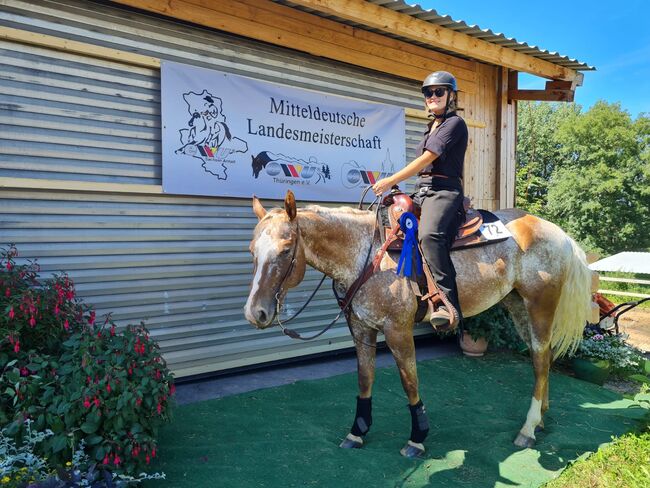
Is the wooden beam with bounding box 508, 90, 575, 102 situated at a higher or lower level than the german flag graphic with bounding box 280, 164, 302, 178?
higher

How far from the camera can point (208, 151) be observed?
476cm

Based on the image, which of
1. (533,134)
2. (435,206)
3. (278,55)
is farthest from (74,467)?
(533,134)

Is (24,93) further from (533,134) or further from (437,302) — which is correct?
(533,134)

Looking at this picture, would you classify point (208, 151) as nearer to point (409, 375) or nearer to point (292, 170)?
point (292, 170)

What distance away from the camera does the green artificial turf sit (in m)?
3.16

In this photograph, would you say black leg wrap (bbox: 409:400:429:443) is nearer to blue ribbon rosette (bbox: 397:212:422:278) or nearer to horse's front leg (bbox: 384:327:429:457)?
horse's front leg (bbox: 384:327:429:457)

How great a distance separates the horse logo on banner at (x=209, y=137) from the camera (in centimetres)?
463

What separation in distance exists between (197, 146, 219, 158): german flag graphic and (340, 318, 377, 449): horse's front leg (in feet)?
7.80

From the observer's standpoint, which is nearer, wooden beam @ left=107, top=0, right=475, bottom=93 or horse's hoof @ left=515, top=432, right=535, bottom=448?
horse's hoof @ left=515, top=432, right=535, bottom=448

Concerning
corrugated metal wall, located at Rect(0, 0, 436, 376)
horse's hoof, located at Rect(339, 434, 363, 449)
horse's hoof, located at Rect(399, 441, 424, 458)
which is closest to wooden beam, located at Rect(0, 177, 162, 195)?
corrugated metal wall, located at Rect(0, 0, 436, 376)

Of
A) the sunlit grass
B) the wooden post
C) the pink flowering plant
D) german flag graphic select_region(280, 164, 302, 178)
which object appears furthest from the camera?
the wooden post

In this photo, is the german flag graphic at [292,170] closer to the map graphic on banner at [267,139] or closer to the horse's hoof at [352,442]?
the map graphic on banner at [267,139]

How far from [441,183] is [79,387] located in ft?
8.96

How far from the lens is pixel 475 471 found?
3314mm
